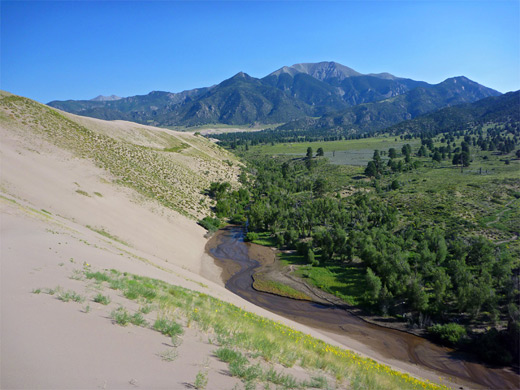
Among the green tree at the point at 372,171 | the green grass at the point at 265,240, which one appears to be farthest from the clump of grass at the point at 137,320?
the green tree at the point at 372,171

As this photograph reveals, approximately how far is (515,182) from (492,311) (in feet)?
219

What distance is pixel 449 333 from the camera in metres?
26.9

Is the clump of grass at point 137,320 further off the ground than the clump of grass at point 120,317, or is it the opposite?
the clump of grass at point 120,317

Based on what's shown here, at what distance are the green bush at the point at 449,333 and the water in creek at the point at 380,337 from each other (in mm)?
907

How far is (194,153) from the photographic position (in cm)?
10381

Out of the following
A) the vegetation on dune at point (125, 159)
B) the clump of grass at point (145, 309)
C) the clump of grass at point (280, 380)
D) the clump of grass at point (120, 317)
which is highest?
the vegetation on dune at point (125, 159)

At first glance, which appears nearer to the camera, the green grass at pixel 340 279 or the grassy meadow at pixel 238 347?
the grassy meadow at pixel 238 347

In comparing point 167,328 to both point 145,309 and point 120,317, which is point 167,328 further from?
point 145,309

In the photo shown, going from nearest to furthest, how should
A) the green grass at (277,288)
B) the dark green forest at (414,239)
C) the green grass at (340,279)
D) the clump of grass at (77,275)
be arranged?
the clump of grass at (77,275) < the dark green forest at (414,239) < the green grass at (340,279) < the green grass at (277,288)

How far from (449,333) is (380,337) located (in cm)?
618

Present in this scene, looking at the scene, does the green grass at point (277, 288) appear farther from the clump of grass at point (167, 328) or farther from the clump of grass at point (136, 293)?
the clump of grass at point (167, 328)

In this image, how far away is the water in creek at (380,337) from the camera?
22.8 m

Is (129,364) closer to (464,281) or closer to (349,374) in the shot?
(349,374)

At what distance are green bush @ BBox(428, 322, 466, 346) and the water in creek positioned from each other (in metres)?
0.91
